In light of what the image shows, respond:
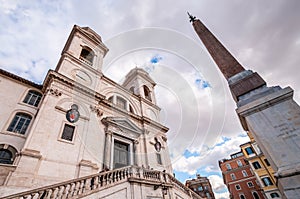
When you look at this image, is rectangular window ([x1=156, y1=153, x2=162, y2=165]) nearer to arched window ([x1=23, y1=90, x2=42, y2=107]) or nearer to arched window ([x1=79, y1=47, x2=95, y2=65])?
arched window ([x1=23, y1=90, x2=42, y2=107])

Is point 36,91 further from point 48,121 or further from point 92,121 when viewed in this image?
point 92,121

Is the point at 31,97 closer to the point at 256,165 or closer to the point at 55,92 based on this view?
the point at 55,92

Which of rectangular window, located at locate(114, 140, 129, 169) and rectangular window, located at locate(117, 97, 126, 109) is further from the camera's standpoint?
rectangular window, located at locate(117, 97, 126, 109)

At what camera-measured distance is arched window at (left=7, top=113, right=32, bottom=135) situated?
9723 millimetres

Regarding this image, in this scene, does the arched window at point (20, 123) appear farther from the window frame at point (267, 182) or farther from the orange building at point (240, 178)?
the orange building at point (240, 178)

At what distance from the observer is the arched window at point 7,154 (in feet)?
27.8

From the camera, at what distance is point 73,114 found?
11.2m

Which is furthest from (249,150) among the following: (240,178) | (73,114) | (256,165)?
(73,114)

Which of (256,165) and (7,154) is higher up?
(256,165)

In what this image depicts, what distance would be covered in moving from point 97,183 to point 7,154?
638 centimetres

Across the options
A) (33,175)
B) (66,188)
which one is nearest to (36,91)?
(33,175)

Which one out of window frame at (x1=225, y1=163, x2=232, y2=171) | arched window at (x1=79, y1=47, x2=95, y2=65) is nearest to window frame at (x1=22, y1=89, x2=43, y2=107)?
arched window at (x1=79, y1=47, x2=95, y2=65)

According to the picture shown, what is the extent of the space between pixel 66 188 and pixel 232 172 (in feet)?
140

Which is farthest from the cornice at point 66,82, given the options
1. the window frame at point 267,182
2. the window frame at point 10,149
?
the window frame at point 267,182
